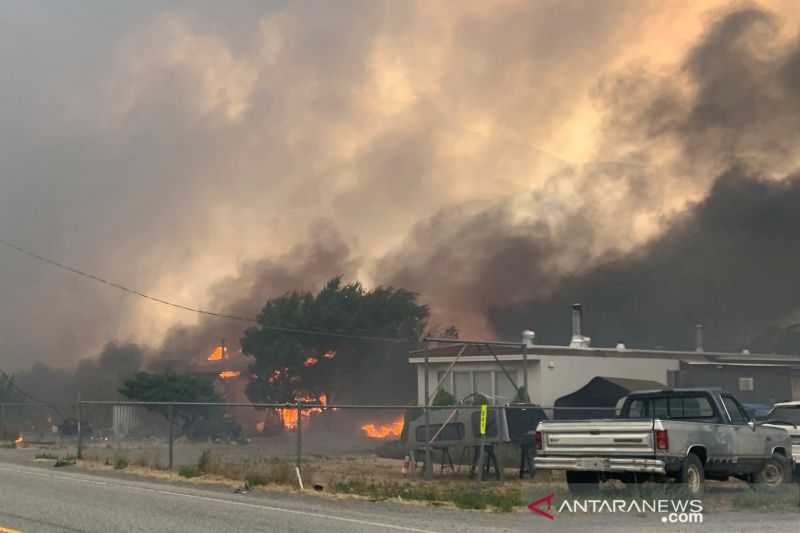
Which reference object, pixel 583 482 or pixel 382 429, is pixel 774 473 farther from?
pixel 382 429

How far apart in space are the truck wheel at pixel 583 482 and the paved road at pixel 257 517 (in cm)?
233

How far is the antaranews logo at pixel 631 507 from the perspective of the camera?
1241 cm

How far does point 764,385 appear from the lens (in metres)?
37.1

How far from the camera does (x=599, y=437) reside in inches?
550

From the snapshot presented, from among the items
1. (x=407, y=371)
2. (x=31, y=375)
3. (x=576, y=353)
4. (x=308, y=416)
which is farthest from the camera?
(x=31, y=375)

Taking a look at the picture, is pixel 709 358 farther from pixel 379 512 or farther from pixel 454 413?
pixel 379 512

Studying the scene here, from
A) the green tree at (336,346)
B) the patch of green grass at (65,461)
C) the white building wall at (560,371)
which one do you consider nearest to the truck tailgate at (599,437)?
the patch of green grass at (65,461)

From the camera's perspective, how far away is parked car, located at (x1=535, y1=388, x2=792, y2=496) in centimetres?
1349

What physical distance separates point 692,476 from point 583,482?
215cm

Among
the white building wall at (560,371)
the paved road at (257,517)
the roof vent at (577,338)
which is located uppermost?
the roof vent at (577,338)

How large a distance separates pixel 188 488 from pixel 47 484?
258 cm

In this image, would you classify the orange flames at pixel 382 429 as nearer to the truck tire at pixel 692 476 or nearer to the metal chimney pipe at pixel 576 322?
the metal chimney pipe at pixel 576 322

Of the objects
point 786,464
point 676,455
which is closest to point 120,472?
point 676,455

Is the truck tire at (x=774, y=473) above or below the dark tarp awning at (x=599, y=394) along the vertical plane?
below
